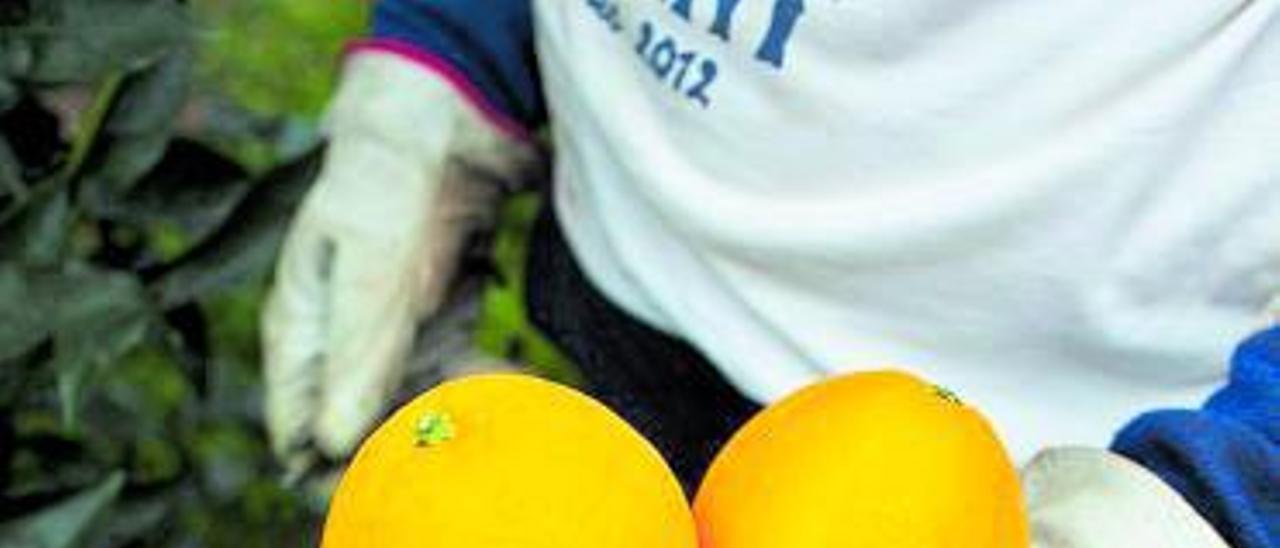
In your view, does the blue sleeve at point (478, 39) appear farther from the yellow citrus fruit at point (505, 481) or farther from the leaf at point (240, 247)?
the yellow citrus fruit at point (505, 481)

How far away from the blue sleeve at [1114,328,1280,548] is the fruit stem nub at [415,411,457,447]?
14.6 inches

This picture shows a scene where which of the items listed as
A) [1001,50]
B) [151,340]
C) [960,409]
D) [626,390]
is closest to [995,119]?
[1001,50]

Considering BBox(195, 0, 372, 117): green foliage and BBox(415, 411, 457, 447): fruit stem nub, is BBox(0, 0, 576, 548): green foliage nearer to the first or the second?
BBox(195, 0, 372, 117): green foliage

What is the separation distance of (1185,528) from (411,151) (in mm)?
923

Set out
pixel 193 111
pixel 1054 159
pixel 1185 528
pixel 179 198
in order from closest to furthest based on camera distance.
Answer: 1. pixel 1185 528
2. pixel 1054 159
3. pixel 179 198
4. pixel 193 111

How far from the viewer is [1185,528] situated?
3.03 ft

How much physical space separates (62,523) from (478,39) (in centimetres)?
55

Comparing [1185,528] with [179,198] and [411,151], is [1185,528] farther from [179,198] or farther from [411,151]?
[411,151]

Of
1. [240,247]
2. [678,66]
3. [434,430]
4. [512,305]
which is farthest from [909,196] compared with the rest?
[512,305]

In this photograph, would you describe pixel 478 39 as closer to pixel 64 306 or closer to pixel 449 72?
pixel 449 72

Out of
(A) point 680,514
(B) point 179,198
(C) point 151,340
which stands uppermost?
(A) point 680,514

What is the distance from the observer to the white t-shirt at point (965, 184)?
1.17 metres

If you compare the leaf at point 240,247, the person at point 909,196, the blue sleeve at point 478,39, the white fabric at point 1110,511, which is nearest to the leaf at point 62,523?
the leaf at point 240,247

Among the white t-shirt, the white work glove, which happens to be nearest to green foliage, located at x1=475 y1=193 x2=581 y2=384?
the white work glove
